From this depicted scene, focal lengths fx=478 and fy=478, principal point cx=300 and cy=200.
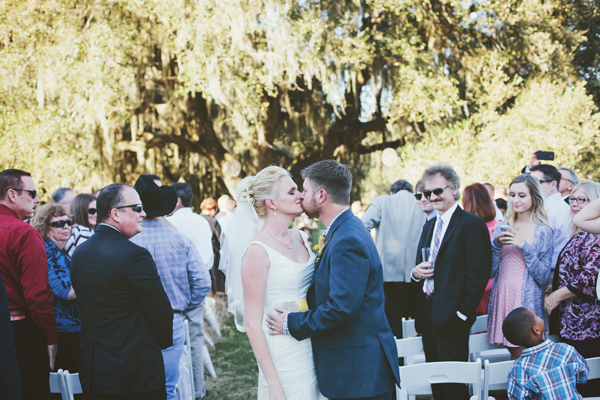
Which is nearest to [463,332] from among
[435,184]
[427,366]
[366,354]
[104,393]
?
[427,366]

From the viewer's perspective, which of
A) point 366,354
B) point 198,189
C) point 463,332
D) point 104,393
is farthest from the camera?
point 198,189

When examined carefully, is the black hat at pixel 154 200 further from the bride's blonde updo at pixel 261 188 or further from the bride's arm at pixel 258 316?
the bride's arm at pixel 258 316

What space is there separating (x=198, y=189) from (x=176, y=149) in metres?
1.49

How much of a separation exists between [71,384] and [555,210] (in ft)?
13.1

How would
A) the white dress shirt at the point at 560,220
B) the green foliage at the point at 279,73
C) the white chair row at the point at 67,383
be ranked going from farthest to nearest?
1. the green foliage at the point at 279,73
2. the white dress shirt at the point at 560,220
3. the white chair row at the point at 67,383

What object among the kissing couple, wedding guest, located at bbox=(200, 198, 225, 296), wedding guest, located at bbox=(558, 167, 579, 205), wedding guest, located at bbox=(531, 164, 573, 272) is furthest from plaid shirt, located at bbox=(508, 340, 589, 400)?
wedding guest, located at bbox=(200, 198, 225, 296)

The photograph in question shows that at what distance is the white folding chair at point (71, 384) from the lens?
8.31 ft

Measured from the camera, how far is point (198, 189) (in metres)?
13.4

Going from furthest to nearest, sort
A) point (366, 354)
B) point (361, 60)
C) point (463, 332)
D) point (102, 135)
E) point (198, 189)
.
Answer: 1. point (198, 189)
2. point (102, 135)
3. point (361, 60)
4. point (463, 332)
5. point (366, 354)

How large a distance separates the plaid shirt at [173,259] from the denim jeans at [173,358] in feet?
0.69

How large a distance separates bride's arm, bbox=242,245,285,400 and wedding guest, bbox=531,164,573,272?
104 inches

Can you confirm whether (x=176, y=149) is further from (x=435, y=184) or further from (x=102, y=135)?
(x=435, y=184)

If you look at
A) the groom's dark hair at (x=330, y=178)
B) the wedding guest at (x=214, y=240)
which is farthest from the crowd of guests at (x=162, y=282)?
the wedding guest at (x=214, y=240)

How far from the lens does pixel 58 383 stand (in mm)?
2570
